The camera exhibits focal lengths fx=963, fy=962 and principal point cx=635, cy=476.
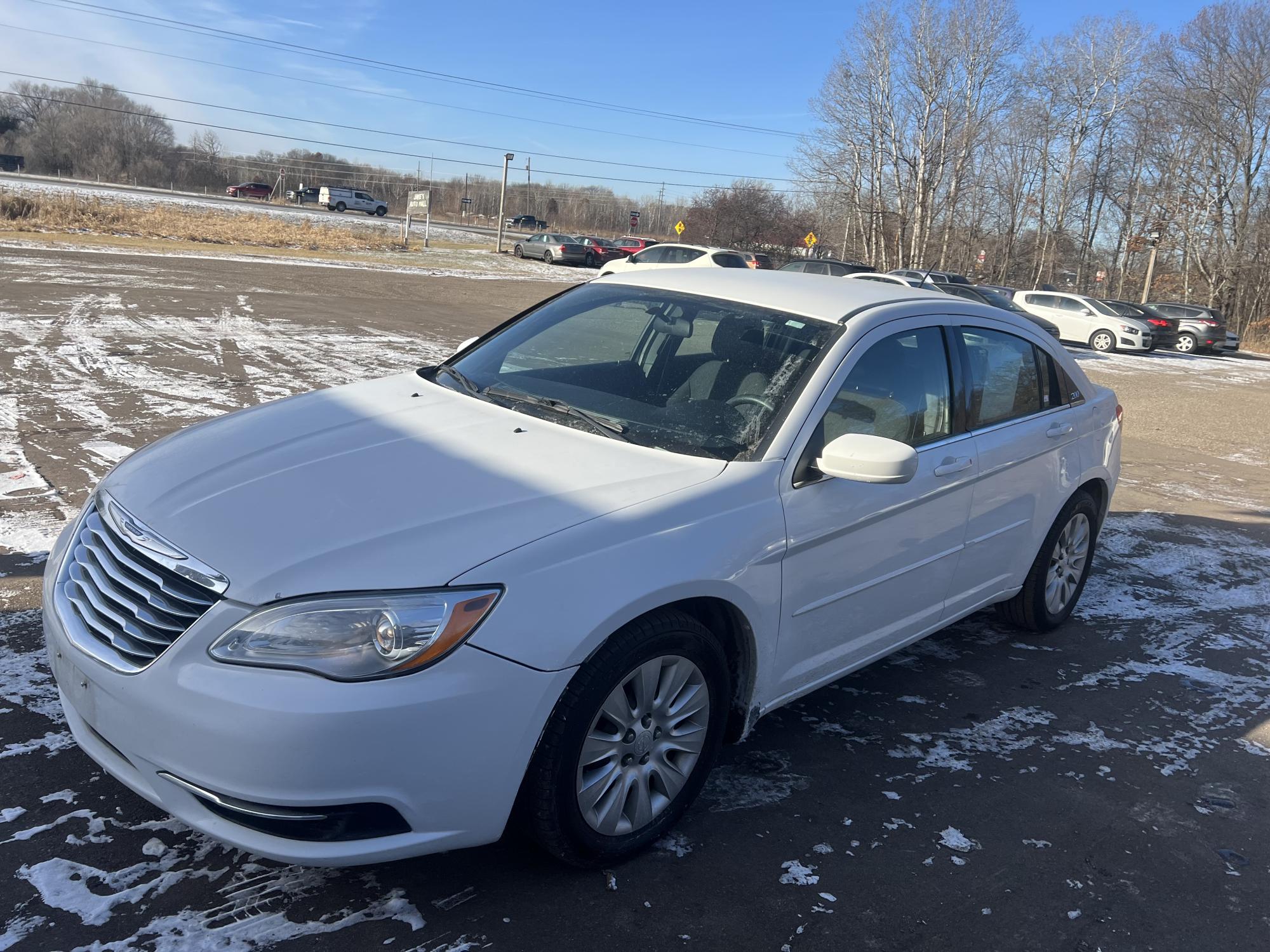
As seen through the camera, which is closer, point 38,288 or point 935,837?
point 935,837

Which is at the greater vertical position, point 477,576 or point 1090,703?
point 477,576

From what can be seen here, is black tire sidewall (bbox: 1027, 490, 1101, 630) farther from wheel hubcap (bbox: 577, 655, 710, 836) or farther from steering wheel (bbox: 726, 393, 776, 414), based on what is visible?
wheel hubcap (bbox: 577, 655, 710, 836)

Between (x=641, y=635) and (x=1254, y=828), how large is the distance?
7.83 ft

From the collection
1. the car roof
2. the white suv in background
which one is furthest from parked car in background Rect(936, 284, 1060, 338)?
the car roof

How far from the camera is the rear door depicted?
4043 millimetres

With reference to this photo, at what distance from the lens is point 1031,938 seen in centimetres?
268

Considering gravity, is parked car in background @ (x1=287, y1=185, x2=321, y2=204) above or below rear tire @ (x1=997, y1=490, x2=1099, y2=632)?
above

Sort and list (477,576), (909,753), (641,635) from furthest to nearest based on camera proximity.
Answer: (909,753) → (641,635) → (477,576)

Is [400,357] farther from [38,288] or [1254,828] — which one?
[1254,828]

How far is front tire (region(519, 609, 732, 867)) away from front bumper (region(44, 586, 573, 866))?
0.10 metres

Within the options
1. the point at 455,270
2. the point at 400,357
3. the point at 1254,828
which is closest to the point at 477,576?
the point at 1254,828

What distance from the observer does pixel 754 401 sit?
3355 millimetres

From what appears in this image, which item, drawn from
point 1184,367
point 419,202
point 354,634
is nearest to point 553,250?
point 419,202

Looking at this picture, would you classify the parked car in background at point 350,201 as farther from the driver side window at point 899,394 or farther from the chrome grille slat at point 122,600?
the chrome grille slat at point 122,600
